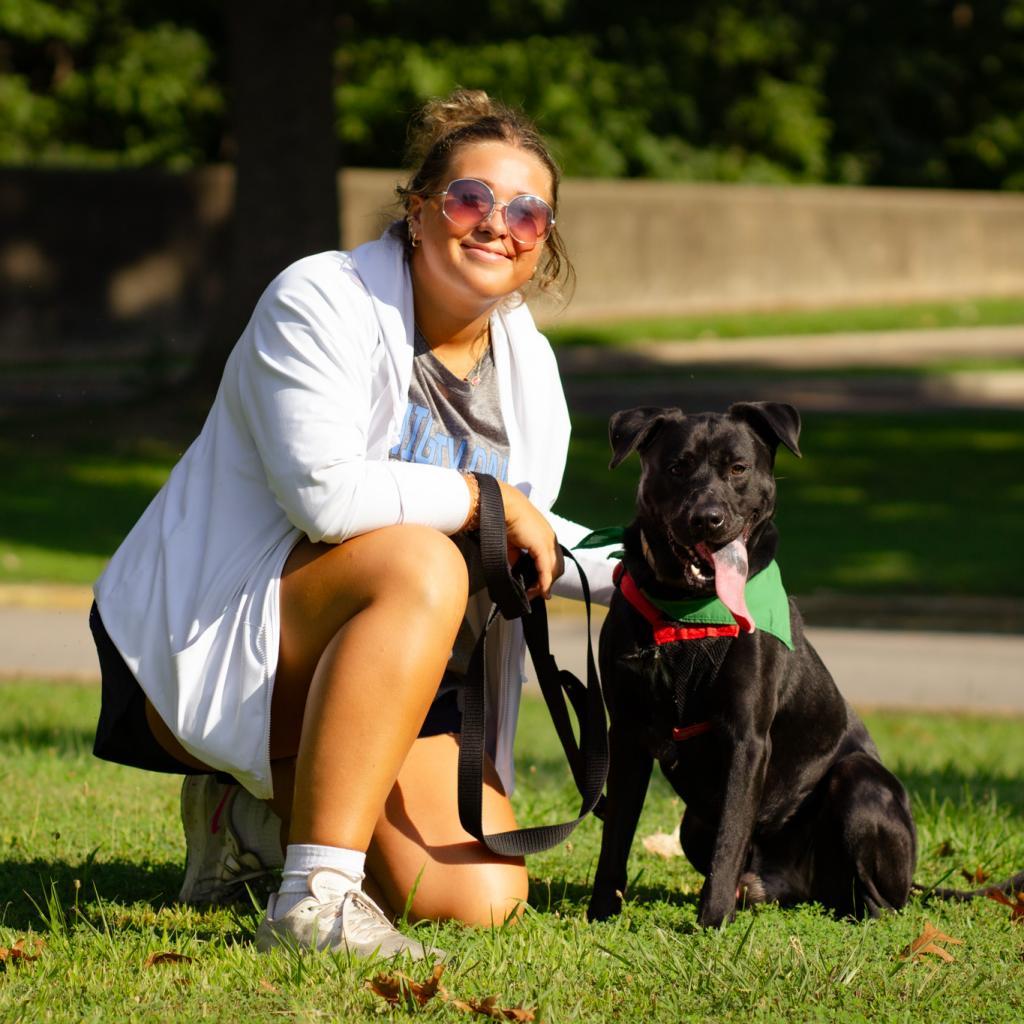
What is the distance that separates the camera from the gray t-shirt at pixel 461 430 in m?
4.07

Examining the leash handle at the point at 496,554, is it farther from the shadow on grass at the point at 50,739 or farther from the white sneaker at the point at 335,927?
the shadow on grass at the point at 50,739

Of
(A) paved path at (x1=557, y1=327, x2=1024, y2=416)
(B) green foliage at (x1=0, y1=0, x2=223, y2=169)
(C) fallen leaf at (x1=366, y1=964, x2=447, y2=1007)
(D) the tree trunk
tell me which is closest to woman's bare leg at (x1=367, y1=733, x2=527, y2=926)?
(C) fallen leaf at (x1=366, y1=964, x2=447, y2=1007)

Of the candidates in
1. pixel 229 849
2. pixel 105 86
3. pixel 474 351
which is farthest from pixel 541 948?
pixel 105 86

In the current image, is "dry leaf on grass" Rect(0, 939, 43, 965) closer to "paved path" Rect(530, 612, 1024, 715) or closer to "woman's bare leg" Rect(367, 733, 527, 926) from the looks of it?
"woman's bare leg" Rect(367, 733, 527, 926)

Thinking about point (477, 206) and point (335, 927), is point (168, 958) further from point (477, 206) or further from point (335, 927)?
point (477, 206)

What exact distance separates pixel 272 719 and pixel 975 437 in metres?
13.5

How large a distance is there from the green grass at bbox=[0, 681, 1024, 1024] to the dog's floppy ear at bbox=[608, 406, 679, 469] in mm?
1143

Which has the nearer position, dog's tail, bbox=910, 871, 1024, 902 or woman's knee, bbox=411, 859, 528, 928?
woman's knee, bbox=411, 859, 528, 928

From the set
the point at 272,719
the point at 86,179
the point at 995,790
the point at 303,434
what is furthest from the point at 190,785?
the point at 86,179

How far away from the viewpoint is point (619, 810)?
13.5ft

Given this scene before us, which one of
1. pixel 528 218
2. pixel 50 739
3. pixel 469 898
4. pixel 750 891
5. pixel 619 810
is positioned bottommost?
pixel 50 739

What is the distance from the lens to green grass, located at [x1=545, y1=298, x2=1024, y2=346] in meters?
22.9

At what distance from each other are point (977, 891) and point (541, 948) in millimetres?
1253

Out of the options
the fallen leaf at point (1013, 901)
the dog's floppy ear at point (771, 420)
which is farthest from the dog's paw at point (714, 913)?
the dog's floppy ear at point (771, 420)
